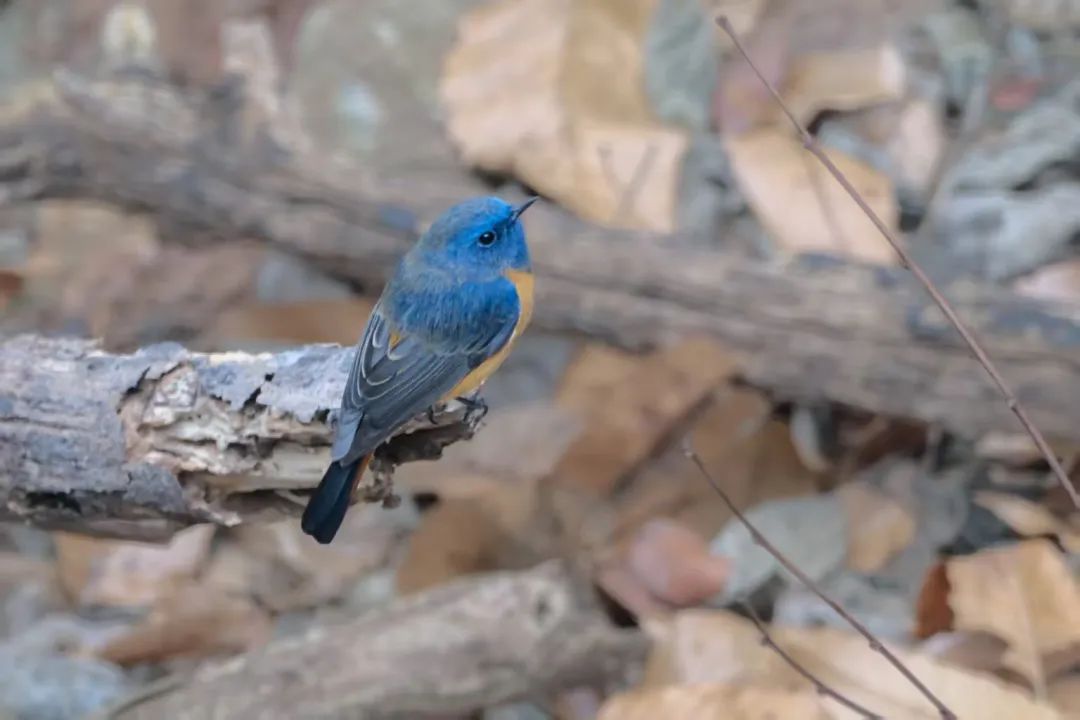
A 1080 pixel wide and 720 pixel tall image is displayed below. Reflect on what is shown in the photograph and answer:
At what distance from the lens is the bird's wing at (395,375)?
135 cm

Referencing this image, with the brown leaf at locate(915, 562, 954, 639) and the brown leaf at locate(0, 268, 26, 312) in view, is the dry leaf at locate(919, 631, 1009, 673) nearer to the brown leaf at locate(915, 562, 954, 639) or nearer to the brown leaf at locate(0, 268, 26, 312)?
the brown leaf at locate(915, 562, 954, 639)

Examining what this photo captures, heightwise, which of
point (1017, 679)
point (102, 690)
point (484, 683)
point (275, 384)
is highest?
point (275, 384)

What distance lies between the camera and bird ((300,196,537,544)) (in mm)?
1366

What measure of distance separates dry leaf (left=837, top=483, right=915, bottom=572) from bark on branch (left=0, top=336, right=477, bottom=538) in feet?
3.18

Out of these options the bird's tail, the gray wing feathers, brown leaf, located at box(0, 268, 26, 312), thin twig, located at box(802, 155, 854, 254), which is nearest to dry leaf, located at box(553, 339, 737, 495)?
thin twig, located at box(802, 155, 854, 254)

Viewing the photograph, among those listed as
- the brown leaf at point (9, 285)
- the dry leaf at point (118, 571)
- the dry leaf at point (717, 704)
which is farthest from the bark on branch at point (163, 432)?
the brown leaf at point (9, 285)

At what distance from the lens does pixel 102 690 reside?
6.60 feet

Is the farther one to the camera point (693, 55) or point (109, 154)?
point (693, 55)

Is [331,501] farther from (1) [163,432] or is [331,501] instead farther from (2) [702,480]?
(2) [702,480]

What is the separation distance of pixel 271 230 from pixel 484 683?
3.74ft

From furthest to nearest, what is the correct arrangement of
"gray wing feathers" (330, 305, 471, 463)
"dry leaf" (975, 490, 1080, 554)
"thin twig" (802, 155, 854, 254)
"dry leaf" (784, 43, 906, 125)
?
"dry leaf" (784, 43, 906, 125) → "thin twig" (802, 155, 854, 254) → "dry leaf" (975, 490, 1080, 554) → "gray wing feathers" (330, 305, 471, 463)

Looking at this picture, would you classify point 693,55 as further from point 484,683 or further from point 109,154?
point 484,683

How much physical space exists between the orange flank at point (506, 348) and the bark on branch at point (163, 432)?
0.34 feet

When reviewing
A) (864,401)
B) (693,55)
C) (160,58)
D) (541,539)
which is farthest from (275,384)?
(160,58)
